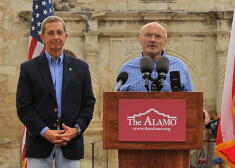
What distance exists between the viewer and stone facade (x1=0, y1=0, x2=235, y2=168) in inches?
525

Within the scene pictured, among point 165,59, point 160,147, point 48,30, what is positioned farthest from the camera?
point 48,30

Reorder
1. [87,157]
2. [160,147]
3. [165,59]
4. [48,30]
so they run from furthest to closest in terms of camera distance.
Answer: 1. [87,157]
2. [48,30]
3. [165,59]
4. [160,147]

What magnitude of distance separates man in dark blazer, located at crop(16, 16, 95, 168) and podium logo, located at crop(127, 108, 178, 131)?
71 centimetres

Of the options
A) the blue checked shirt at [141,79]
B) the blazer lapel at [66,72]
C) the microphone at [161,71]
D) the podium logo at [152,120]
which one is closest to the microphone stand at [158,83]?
the microphone at [161,71]

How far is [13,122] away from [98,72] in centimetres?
231

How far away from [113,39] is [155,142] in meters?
9.94

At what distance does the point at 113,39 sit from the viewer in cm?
1358

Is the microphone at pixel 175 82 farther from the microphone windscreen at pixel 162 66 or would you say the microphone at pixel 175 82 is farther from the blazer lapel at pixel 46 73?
the blazer lapel at pixel 46 73

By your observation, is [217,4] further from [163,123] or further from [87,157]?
[163,123]

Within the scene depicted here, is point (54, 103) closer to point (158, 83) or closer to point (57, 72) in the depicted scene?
point (57, 72)

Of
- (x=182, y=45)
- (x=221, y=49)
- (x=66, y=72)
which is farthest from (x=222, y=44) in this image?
(x=66, y=72)

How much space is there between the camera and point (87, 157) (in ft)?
42.8

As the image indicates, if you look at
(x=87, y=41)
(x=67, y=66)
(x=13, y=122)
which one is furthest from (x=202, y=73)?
(x=67, y=66)

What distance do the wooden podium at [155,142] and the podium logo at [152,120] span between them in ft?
0.30
